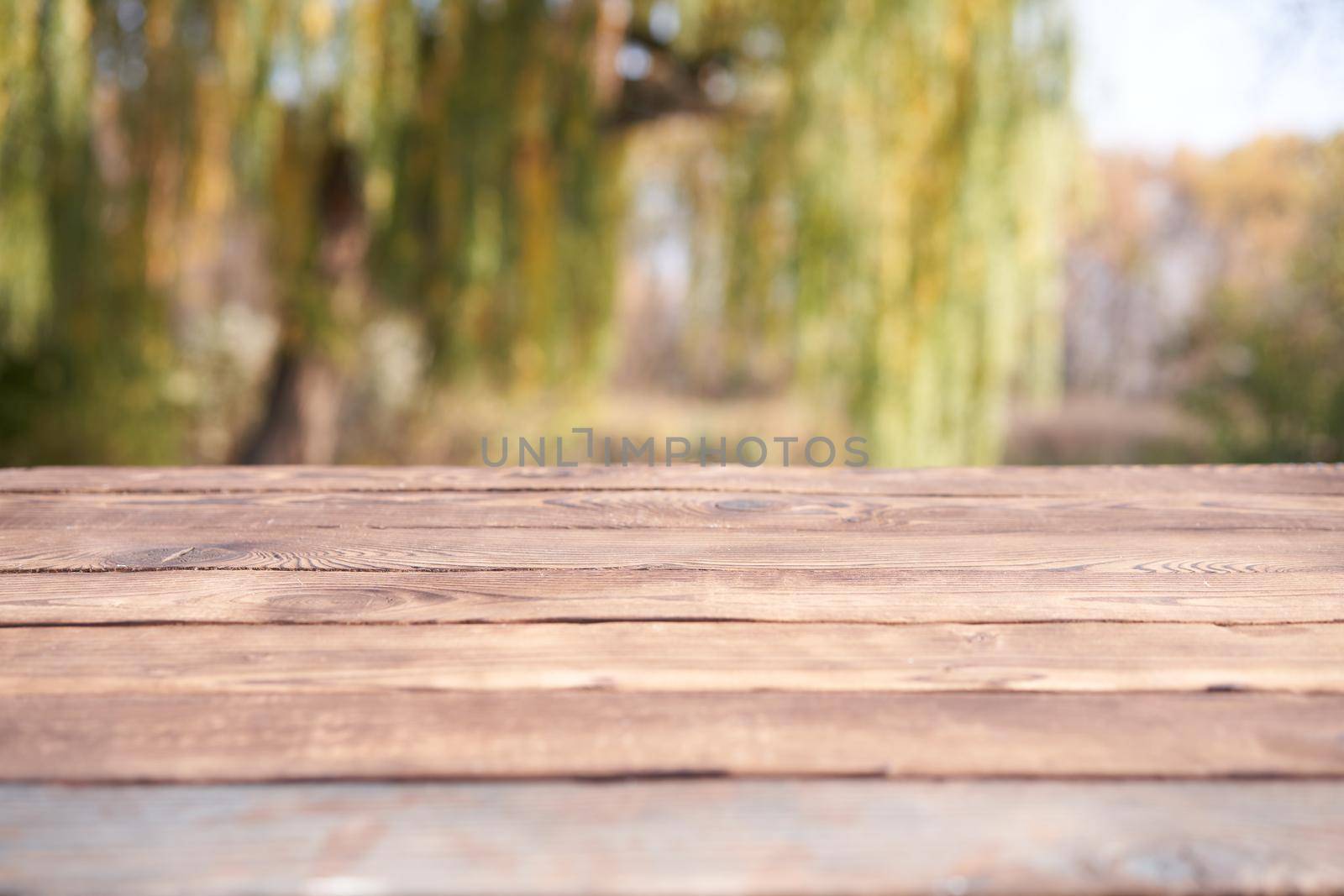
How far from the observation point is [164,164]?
3367mm

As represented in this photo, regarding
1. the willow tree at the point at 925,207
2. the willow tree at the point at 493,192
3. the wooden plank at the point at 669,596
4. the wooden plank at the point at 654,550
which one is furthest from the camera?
the willow tree at the point at 925,207

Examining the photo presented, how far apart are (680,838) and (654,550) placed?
1.59ft

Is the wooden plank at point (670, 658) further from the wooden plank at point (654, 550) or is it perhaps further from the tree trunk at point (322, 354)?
the tree trunk at point (322, 354)

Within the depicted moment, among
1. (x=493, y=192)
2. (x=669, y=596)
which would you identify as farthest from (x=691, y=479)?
(x=493, y=192)

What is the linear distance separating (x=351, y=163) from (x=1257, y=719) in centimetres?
375

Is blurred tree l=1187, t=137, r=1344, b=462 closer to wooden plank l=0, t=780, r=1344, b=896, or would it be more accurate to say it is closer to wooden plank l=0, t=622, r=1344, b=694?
wooden plank l=0, t=622, r=1344, b=694

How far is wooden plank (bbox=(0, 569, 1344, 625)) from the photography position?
844mm

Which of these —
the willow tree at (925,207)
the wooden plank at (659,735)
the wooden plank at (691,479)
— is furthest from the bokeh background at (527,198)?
the wooden plank at (659,735)

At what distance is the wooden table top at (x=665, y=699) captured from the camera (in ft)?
1.76

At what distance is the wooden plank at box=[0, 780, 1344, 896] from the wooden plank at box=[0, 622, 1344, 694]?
13cm

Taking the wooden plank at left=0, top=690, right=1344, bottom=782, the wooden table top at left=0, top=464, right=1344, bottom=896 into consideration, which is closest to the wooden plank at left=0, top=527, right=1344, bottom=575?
the wooden table top at left=0, top=464, right=1344, bottom=896

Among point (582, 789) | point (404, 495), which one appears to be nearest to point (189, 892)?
point (582, 789)

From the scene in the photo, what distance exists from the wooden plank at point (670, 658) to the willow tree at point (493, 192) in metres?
2.67

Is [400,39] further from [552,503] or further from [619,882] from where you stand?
[619,882]
